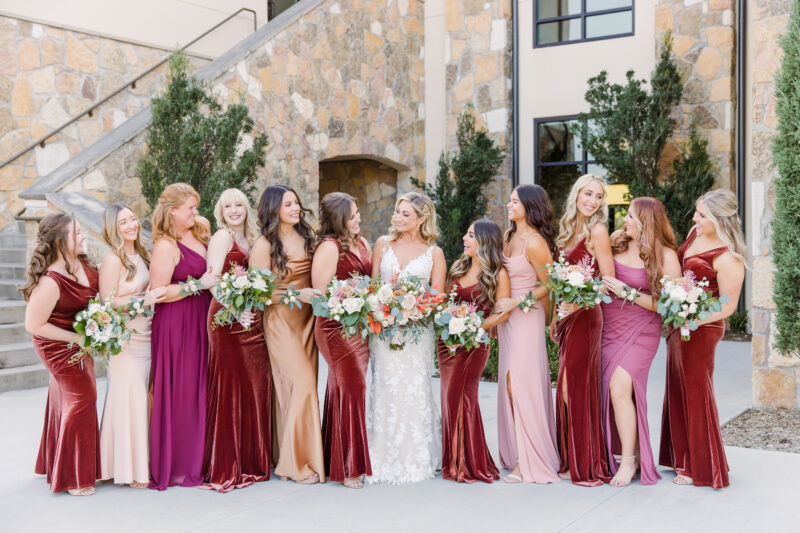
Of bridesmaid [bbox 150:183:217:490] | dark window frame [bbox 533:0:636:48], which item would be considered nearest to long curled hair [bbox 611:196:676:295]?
bridesmaid [bbox 150:183:217:490]

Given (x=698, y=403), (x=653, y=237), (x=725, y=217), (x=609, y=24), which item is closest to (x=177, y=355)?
(x=653, y=237)

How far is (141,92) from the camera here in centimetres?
1396

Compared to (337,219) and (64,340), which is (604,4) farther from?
(64,340)

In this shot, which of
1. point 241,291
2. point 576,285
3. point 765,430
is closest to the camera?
point 576,285

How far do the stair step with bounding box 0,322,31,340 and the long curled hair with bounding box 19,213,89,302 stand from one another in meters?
4.58

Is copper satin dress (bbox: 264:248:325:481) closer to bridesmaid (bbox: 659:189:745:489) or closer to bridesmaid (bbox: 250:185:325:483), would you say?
bridesmaid (bbox: 250:185:325:483)

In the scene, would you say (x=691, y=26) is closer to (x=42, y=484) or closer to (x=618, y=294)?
(x=618, y=294)

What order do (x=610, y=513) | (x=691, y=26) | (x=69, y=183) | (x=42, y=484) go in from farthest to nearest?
(x=691, y=26) < (x=69, y=183) < (x=42, y=484) < (x=610, y=513)

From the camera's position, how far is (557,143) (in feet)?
47.7

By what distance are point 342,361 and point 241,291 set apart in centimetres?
85

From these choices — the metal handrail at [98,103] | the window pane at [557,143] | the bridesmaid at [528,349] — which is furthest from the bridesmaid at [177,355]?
the window pane at [557,143]

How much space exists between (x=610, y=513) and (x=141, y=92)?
1178 cm

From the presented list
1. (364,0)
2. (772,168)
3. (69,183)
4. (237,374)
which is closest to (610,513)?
(237,374)

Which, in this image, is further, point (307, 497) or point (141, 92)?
point (141, 92)
